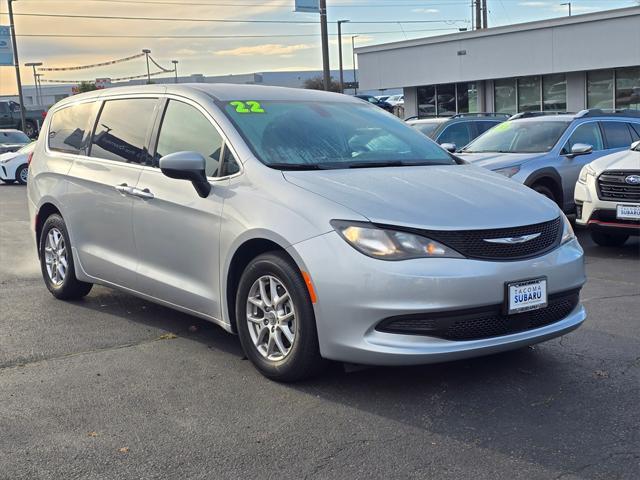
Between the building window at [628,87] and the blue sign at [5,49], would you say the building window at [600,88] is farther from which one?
the blue sign at [5,49]

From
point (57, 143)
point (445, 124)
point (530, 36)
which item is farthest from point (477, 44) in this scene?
point (57, 143)

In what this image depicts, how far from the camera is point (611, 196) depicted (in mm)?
8859

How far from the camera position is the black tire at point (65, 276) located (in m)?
6.55

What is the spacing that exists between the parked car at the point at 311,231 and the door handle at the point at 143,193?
1cm

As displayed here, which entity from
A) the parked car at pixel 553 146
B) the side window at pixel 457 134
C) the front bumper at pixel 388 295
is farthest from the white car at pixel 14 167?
the front bumper at pixel 388 295

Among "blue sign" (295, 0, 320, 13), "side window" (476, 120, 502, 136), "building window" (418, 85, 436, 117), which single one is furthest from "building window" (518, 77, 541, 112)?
"side window" (476, 120, 502, 136)

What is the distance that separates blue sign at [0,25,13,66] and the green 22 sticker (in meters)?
39.0

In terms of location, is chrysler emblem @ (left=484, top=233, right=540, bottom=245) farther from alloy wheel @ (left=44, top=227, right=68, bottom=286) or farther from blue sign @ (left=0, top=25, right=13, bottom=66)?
blue sign @ (left=0, top=25, right=13, bottom=66)

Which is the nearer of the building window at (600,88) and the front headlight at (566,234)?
the front headlight at (566,234)

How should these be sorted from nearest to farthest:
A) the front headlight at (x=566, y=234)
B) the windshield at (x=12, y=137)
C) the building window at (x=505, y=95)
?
1. the front headlight at (x=566, y=234)
2. the windshield at (x=12, y=137)
3. the building window at (x=505, y=95)

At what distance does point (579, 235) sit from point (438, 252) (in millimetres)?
7394

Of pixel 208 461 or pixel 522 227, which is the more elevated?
pixel 522 227

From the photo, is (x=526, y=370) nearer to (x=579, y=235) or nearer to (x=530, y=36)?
(x=579, y=235)

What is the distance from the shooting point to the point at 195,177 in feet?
16.0
